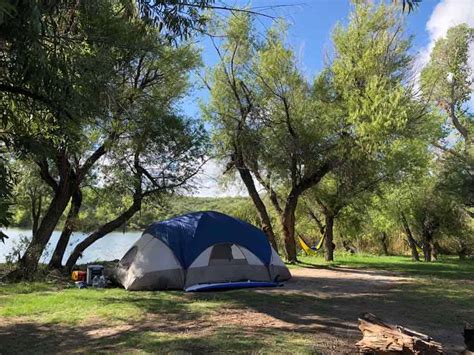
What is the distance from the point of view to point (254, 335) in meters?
5.99

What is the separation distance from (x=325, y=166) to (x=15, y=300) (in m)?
10.5

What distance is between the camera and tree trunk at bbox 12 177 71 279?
12609 millimetres

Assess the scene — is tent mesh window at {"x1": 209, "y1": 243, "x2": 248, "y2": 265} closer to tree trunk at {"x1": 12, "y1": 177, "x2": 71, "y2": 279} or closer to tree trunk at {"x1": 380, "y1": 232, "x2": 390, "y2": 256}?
tree trunk at {"x1": 12, "y1": 177, "x2": 71, "y2": 279}

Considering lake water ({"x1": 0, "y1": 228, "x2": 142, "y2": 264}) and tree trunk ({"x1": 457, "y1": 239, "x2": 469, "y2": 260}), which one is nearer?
lake water ({"x1": 0, "y1": 228, "x2": 142, "y2": 264})

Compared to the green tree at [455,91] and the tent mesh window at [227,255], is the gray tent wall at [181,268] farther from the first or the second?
the green tree at [455,91]

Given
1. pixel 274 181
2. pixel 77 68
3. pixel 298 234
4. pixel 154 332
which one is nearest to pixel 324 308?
pixel 154 332

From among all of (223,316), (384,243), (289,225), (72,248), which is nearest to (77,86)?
(223,316)

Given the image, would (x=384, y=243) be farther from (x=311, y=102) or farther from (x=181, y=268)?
(x=181, y=268)

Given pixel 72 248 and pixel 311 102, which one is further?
pixel 72 248

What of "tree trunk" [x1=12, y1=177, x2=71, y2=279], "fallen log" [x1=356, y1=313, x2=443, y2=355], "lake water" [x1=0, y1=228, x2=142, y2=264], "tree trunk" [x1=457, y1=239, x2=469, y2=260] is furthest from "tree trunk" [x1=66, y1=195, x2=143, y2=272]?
"tree trunk" [x1=457, y1=239, x2=469, y2=260]

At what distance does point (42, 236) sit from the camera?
13.4 metres

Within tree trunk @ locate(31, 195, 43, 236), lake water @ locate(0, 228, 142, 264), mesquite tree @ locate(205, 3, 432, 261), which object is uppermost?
mesquite tree @ locate(205, 3, 432, 261)

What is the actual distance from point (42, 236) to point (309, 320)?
9.27 metres

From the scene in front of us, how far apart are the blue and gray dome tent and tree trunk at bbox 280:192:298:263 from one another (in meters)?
5.52
